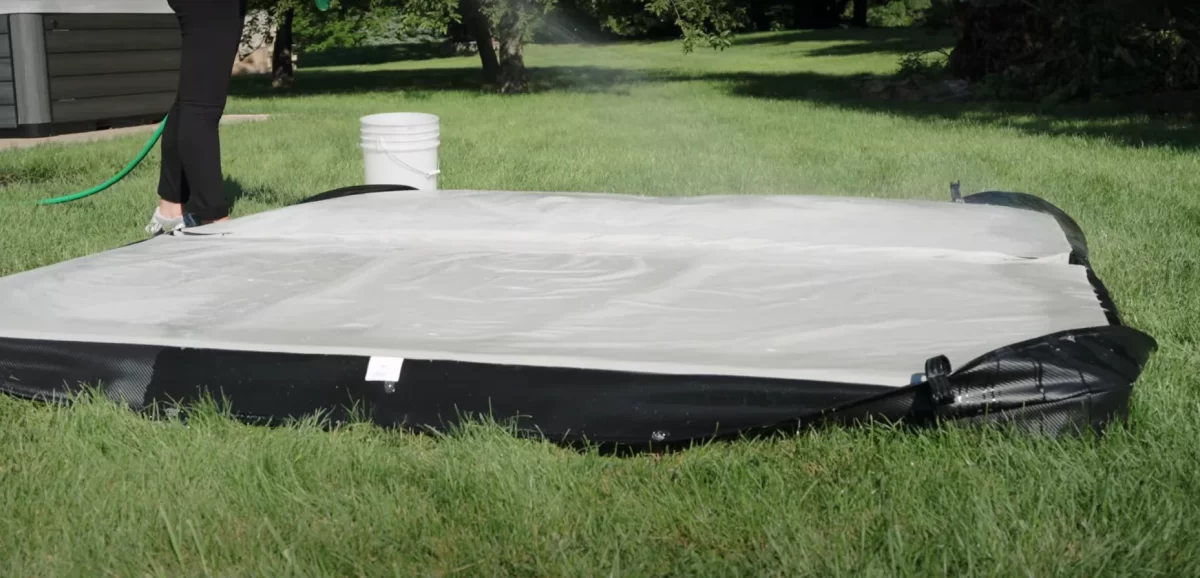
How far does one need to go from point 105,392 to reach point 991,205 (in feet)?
8.66

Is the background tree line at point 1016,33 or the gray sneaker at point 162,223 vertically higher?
the background tree line at point 1016,33

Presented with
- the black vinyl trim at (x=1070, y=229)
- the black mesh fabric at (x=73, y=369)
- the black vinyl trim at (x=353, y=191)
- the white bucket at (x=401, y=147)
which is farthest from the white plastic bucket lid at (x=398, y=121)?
the black mesh fabric at (x=73, y=369)

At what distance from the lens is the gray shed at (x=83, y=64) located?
27.5ft

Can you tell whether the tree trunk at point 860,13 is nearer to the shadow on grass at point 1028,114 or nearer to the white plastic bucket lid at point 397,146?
the shadow on grass at point 1028,114

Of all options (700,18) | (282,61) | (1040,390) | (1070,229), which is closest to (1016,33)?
(700,18)

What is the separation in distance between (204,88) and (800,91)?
31.1ft

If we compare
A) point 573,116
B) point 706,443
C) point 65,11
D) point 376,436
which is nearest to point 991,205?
point 706,443

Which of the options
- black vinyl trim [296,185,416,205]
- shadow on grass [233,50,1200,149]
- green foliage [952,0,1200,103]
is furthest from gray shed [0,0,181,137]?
green foliage [952,0,1200,103]

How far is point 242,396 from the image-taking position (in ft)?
7.43

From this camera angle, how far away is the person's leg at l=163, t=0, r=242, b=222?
12.7 ft

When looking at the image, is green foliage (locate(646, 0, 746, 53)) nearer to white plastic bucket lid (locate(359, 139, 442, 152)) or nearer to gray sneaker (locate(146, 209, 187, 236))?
white plastic bucket lid (locate(359, 139, 442, 152))

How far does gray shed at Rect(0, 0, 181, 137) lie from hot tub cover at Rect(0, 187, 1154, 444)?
225 inches

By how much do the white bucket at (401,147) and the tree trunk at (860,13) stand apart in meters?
29.0

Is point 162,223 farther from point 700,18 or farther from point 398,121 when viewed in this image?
point 700,18
